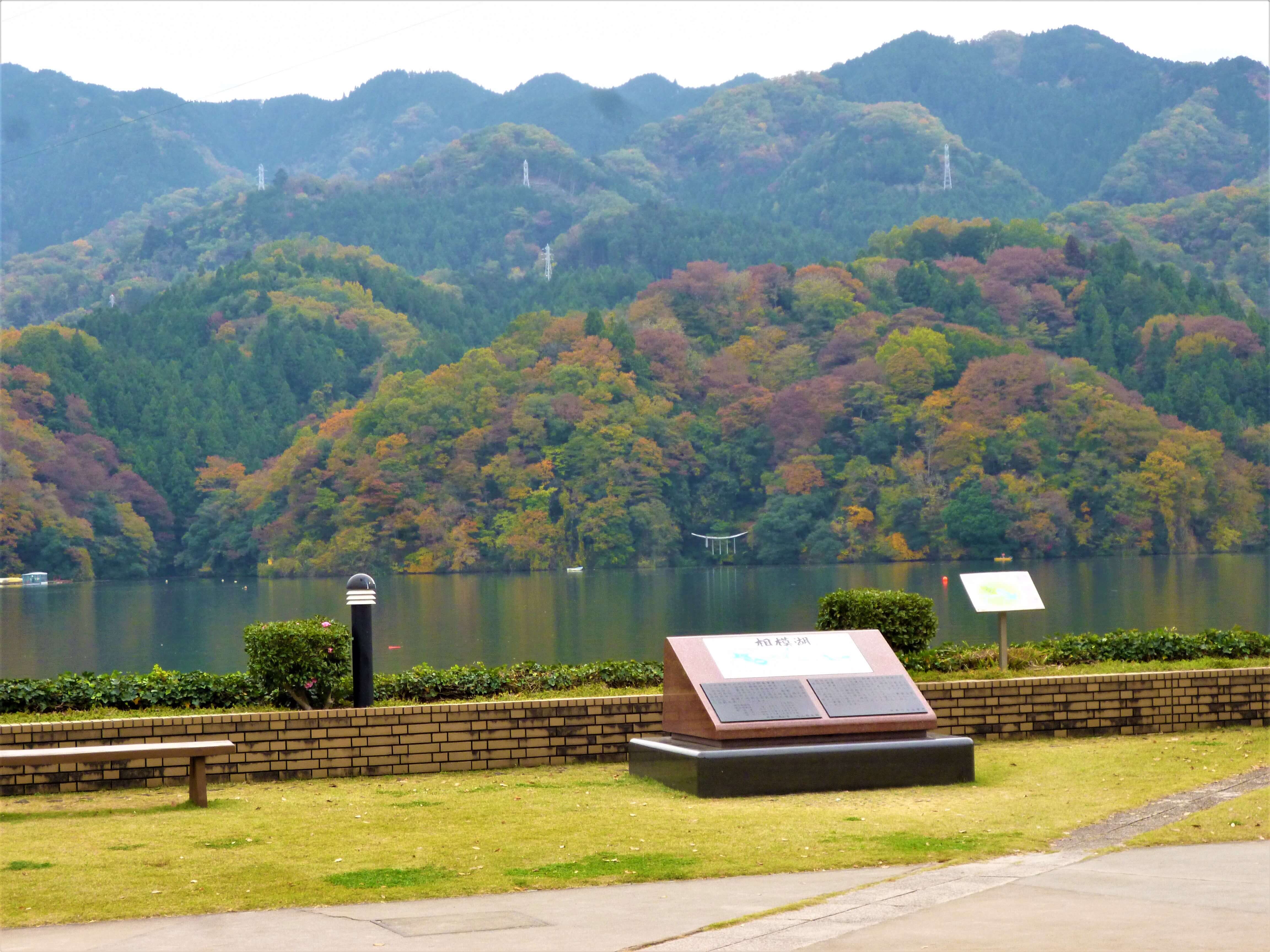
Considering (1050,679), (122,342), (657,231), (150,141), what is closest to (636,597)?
(1050,679)

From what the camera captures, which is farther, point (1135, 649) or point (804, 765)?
point (1135, 649)

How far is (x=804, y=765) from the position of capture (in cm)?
930

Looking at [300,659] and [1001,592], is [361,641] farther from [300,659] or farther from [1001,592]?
[1001,592]

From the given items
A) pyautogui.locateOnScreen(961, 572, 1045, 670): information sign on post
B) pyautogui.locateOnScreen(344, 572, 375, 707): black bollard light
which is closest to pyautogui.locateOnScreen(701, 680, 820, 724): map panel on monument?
pyautogui.locateOnScreen(344, 572, 375, 707): black bollard light

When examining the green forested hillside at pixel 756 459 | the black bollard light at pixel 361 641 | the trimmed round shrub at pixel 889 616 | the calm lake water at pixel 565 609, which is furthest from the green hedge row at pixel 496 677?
the green forested hillside at pixel 756 459

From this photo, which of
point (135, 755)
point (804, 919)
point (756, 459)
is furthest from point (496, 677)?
point (756, 459)

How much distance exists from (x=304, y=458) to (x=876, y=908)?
232 feet

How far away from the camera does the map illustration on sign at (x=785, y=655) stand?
9.79m

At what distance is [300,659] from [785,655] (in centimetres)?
313

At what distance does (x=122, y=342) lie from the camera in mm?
95250

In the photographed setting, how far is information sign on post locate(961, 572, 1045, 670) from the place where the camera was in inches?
479

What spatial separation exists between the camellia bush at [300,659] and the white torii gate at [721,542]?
62459 mm

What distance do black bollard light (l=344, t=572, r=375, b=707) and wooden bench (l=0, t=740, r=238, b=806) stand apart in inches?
52.1

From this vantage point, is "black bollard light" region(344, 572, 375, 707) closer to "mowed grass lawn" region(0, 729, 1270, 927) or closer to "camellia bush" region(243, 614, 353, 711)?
"camellia bush" region(243, 614, 353, 711)
